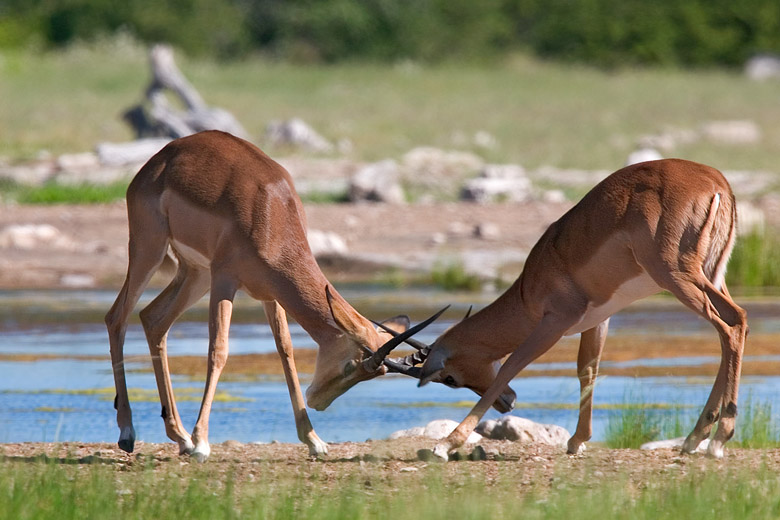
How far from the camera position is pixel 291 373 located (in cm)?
800

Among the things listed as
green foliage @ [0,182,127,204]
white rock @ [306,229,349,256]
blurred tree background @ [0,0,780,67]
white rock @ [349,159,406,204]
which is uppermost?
blurred tree background @ [0,0,780,67]

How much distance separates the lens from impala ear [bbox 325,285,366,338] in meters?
7.27

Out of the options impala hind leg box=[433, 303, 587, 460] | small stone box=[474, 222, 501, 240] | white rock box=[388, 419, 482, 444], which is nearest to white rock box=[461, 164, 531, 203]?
small stone box=[474, 222, 501, 240]

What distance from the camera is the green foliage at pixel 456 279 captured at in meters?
16.7

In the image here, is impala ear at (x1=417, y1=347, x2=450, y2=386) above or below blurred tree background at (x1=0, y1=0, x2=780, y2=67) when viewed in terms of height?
below

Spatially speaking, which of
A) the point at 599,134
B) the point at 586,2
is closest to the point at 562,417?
the point at 599,134

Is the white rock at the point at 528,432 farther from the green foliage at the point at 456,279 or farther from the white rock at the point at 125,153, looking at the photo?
the white rock at the point at 125,153

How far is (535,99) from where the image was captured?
42.4m

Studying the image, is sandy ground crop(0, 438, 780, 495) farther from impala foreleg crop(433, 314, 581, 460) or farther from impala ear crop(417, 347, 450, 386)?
impala ear crop(417, 347, 450, 386)

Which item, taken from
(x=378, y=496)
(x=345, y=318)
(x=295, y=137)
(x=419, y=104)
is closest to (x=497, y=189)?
(x=295, y=137)

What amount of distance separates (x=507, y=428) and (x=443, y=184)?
16.8 metres

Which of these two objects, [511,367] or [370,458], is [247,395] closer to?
[370,458]

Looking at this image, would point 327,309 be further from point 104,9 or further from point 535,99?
point 104,9

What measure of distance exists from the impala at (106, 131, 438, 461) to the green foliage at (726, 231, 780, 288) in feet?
33.0
